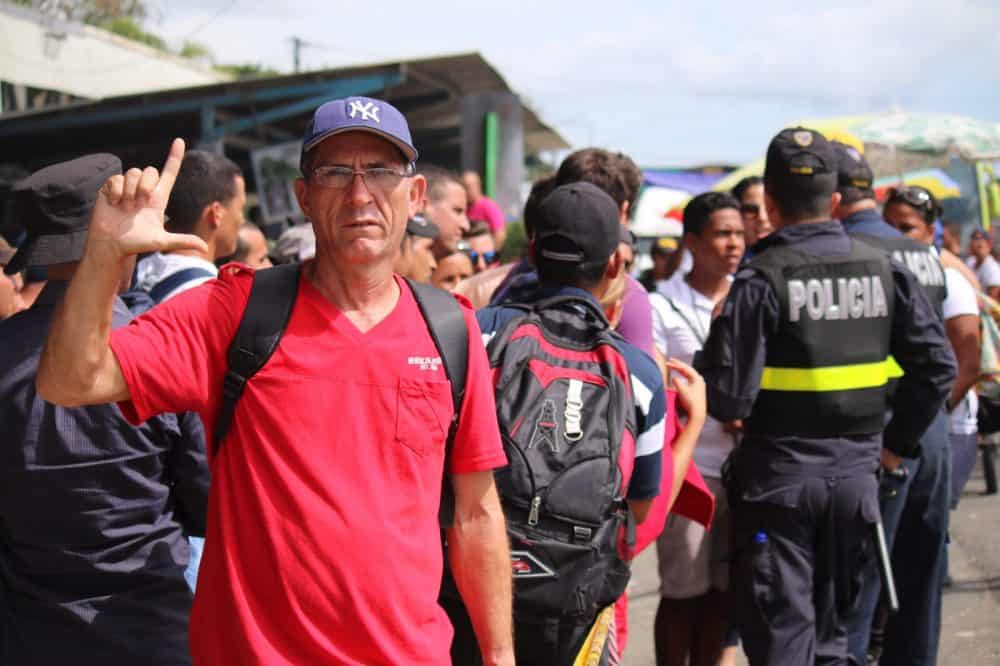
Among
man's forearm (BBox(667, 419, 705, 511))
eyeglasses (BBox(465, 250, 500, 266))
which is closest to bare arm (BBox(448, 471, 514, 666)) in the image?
man's forearm (BBox(667, 419, 705, 511))

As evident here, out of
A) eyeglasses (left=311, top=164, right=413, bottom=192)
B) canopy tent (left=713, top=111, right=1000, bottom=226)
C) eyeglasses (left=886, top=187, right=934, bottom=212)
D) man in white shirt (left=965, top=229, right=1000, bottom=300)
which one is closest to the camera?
eyeglasses (left=311, top=164, right=413, bottom=192)

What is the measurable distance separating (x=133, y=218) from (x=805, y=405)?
280cm

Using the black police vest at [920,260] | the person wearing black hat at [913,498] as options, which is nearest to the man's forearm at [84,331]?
the person wearing black hat at [913,498]

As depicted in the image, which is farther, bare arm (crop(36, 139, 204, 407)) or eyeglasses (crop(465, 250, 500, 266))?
eyeglasses (crop(465, 250, 500, 266))

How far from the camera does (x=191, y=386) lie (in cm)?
201

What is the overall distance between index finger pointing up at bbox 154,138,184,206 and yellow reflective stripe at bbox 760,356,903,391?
8.49 feet

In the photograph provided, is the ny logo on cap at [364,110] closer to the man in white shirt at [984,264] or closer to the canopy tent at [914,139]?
the canopy tent at [914,139]

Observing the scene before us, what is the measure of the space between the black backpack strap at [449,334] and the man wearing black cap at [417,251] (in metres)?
2.14

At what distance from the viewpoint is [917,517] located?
15.6 feet

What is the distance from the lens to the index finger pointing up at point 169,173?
1.95 metres

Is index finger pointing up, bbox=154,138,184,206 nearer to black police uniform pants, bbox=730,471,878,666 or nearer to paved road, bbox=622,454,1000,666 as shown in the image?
black police uniform pants, bbox=730,471,878,666

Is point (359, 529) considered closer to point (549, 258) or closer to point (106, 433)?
point (106, 433)

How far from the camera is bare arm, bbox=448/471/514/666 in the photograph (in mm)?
2383

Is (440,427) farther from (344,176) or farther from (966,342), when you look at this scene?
(966,342)
